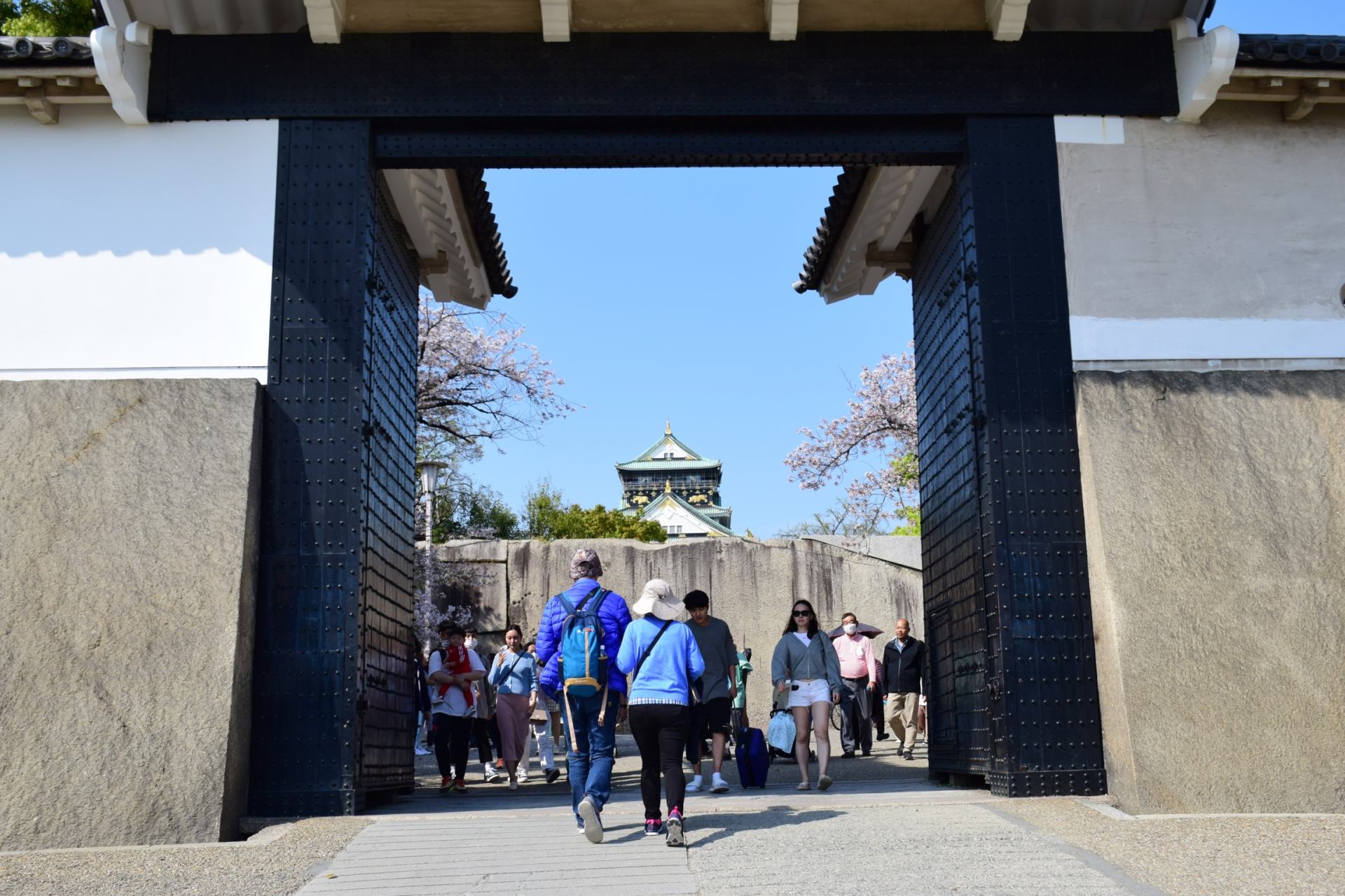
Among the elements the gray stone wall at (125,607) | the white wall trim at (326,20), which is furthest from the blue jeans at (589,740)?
the white wall trim at (326,20)

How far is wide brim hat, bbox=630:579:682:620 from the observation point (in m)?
6.73

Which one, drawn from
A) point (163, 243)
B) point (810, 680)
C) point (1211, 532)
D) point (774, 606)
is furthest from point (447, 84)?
point (774, 606)

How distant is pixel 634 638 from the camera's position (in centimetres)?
671

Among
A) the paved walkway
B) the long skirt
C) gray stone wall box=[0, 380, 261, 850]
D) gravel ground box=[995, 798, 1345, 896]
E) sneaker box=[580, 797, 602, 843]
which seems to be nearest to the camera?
gravel ground box=[995, 798, 1345, 896]

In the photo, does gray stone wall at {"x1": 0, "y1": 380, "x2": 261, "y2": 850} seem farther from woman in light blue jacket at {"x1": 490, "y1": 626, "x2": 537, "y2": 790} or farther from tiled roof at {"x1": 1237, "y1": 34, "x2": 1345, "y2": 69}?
tiled roof at {"x1": 1237, "y1": 34, "x2": 1345, "y2": 69}

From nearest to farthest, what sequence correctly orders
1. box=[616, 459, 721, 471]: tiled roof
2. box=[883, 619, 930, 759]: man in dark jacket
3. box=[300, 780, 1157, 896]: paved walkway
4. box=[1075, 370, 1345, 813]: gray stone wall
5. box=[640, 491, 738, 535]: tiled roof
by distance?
box=[300, 780, 1157, 896]: paved walkway
box=[1075, 370, 1345, 813]: gray stone wall
box=[883, 619, 930, 759]: man in dark jacket
box=[640, 491, 738, 535]: tiled roof
box=[616, 459, 721, 471]: tiled roof

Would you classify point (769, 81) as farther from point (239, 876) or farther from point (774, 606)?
point (774, 606)

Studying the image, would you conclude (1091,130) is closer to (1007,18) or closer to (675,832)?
(1007,18)

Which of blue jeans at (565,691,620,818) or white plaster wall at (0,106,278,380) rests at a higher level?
white plaster wall at (0,106,278,380)

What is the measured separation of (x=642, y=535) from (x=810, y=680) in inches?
833

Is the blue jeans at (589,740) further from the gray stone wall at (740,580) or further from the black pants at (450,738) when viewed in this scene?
the gray stone wall at (740,580)

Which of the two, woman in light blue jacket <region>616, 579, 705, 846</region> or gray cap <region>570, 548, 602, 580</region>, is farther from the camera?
gray cap <region>570, 548, 602, 580</region>

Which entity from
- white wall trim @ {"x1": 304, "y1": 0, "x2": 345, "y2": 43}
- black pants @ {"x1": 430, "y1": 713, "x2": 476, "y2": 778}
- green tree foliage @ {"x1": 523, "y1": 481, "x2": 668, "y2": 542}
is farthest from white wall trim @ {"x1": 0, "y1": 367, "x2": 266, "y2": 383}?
green tree foliage @ {"x1": 523, "y1": 481, "x2": 668, "y2": 542}

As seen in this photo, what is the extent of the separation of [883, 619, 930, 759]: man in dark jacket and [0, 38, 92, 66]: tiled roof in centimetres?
878
